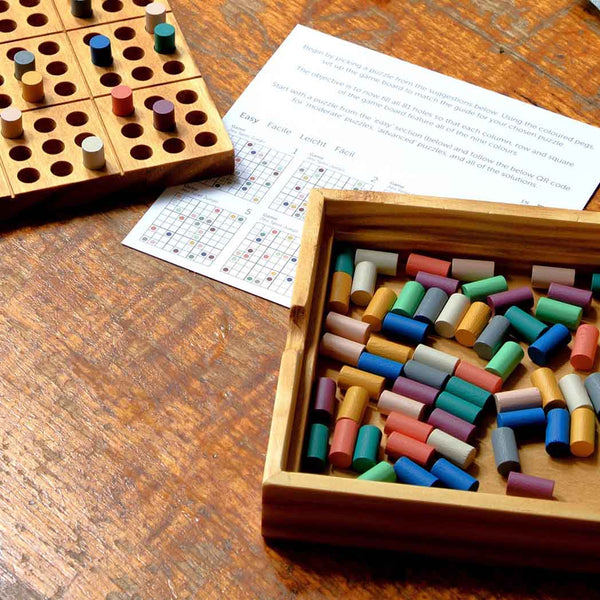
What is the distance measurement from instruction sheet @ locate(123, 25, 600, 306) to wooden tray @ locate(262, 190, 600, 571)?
0.11m

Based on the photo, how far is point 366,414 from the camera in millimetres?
824

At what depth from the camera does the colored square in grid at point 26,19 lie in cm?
111

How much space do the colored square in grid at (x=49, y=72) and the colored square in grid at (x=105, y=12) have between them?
29 mm

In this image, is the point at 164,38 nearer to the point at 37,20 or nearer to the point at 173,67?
the point at 173,67

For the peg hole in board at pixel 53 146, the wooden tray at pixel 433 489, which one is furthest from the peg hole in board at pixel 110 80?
the wooden tray at pixel 433 489

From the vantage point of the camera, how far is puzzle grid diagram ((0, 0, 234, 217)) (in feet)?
3.24

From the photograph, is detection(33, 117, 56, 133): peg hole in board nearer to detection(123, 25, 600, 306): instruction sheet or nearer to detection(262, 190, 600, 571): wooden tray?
detection(123, 25, 600, 306): instruction sheet

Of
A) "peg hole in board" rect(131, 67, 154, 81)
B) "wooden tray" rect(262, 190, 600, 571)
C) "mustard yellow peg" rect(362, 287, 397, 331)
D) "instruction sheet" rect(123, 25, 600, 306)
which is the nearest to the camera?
"wooden tray" rect(262, 190, 600, 571)

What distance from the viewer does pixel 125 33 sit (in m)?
1.13

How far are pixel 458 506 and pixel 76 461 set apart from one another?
33 centimetres

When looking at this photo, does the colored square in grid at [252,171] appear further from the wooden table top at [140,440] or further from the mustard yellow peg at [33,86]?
the mustard yellow peg at [33,86]

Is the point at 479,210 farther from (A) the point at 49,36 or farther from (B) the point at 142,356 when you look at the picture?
(A) the point at 49,36

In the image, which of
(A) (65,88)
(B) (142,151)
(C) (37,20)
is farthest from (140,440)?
(C) (37,20)

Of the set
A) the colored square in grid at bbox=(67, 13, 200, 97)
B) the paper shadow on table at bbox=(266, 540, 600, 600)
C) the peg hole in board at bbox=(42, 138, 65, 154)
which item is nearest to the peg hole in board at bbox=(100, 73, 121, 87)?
the colored square in grid at bbox=(67, 13, 200, 97)
